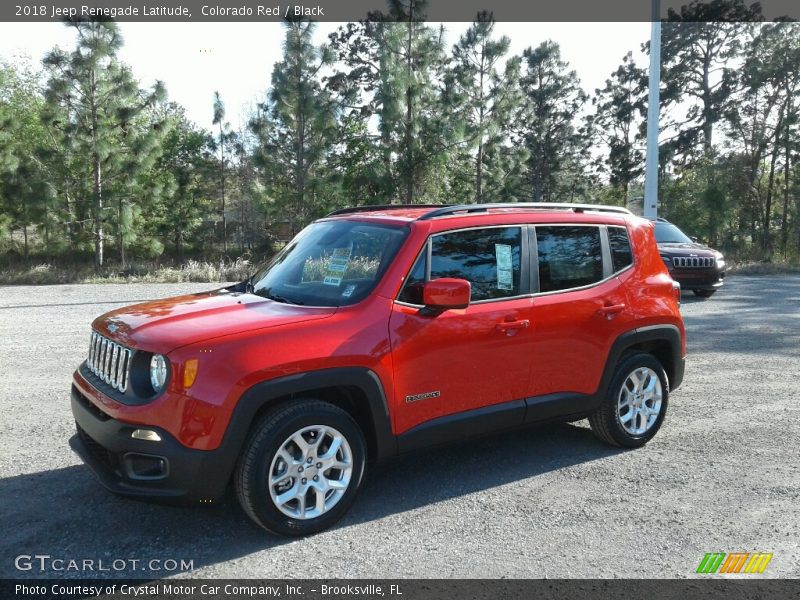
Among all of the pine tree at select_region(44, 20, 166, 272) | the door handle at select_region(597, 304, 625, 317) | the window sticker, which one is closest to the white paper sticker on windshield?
the door handle at select_region(597, 304, 625, 317)

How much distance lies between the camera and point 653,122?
20.6 meters

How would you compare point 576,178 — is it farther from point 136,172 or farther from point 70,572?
point 70,572

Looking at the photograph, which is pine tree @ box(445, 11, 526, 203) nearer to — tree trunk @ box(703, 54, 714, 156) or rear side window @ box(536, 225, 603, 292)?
tree trunk @ box(703, 54, 714, 156)

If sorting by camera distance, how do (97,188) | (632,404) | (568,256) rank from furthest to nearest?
(97,188), (632,404), (568,256)

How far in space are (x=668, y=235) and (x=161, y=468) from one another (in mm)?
14520

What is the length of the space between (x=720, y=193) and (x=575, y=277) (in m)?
28.8

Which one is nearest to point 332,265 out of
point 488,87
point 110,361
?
point 110,361

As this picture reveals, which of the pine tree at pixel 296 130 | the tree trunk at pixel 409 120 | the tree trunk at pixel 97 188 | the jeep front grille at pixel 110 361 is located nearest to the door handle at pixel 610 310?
the jeep front grille at pixel 110 361

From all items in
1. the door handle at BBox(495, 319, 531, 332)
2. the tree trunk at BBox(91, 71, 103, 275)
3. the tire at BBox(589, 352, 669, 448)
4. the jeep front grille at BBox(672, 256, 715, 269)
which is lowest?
the tire at BBox(589, 352, 669, 448)

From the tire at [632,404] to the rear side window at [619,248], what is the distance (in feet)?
2.40

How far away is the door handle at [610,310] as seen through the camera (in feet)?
16.7

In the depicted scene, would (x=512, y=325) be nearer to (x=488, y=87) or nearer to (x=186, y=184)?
(x=488, y=87)

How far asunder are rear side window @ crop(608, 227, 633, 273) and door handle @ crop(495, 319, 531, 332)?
1123 millimetres

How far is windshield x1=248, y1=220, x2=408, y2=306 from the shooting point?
4.29 metres
